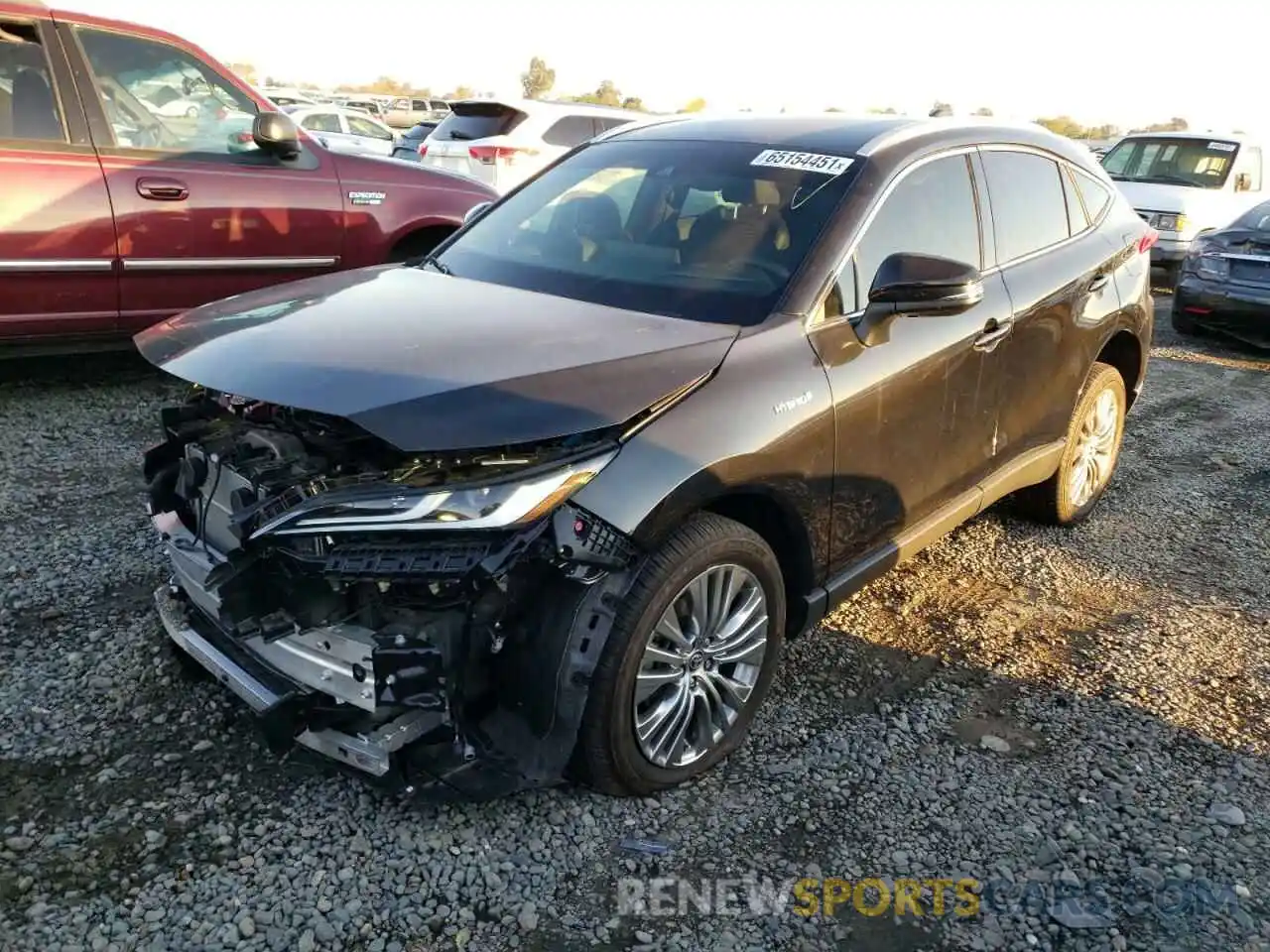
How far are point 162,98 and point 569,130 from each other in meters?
A: 6.14

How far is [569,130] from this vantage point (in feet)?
37.3

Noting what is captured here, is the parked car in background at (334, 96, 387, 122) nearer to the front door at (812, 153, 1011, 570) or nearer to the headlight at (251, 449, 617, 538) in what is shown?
the front door at (812, 153, 1011, 570)

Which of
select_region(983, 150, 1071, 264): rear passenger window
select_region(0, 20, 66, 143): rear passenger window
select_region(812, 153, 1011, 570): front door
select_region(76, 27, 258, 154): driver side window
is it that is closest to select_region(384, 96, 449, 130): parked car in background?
select_region(76, 27, 258, 154): driver side window

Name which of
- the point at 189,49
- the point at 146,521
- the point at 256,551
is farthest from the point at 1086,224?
the point at 189,49

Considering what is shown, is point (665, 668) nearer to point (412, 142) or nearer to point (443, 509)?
point (443, 509)

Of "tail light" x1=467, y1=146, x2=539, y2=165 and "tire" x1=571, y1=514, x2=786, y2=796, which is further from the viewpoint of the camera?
"tail light" x1=467, y1=146, x2=539, y2=165

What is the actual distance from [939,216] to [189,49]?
4601 mm

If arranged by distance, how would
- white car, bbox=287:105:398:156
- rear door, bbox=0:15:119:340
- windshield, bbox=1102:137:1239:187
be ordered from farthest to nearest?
white car, bbox=287:105:398:156 → windshield, bbox=1102:137:1239:187 → rear door, bbox=0:15:119:340

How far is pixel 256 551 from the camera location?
2490mm

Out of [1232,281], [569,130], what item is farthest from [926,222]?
[569,130]

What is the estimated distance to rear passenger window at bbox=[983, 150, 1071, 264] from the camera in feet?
13.0

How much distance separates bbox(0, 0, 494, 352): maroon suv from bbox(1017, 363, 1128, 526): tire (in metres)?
4.22

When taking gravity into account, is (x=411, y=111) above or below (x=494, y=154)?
below

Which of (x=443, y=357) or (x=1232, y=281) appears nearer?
(x=443, y=357)
